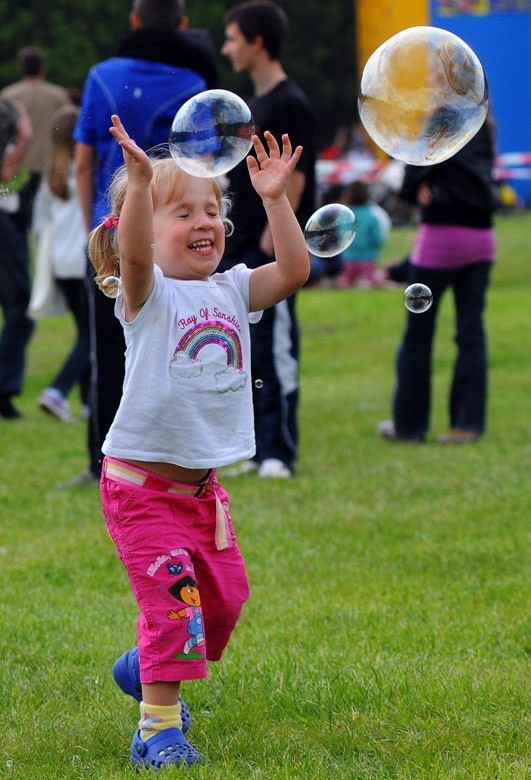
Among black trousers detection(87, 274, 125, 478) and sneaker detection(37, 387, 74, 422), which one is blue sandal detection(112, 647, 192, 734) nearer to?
black trousers detection(87, 274, 125, 478)

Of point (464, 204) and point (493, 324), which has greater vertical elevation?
point (464, 204)

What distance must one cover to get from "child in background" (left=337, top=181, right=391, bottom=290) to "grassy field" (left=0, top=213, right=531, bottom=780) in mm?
8584

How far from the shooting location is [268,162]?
344cm

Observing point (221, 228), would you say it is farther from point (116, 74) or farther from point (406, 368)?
point (406, 368)

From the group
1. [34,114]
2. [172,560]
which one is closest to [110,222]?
[172,560]

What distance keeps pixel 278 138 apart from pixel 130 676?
11.7 ft

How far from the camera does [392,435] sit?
843 cm

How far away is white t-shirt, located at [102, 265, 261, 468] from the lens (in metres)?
3.40

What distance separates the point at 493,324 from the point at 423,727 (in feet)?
34.9

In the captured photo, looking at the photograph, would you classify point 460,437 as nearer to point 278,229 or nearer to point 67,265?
point 67,265

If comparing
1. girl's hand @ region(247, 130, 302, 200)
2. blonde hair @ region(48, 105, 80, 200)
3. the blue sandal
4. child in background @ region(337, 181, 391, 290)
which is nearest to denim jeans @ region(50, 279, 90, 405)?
blonde hair @ region(48, 105, 80, 200)

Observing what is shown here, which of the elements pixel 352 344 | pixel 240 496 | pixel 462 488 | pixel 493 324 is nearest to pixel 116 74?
pixel 240 496

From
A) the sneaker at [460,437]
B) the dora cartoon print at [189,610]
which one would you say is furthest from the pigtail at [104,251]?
the sneaker at [460,437]

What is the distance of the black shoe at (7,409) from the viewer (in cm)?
961
